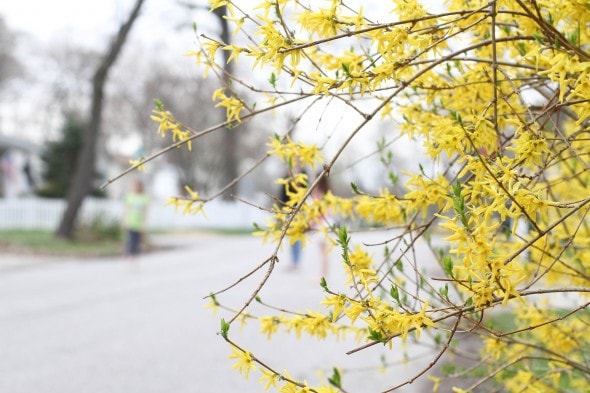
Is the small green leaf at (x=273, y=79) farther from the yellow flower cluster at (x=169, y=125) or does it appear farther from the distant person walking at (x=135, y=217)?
the distant person walking at (x=135, y=217)

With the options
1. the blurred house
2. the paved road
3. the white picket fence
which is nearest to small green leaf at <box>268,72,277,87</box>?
the paved road

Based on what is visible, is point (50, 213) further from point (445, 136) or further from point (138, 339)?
point (445, 136)

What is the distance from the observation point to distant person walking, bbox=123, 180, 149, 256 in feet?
35.8

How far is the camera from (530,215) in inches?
62.0

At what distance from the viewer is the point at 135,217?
36.0ft

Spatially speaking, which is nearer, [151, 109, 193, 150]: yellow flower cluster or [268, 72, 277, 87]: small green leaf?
[268, 72, 277, 87]: small green leaf

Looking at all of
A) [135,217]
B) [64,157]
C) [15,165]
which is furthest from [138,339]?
[15,165]

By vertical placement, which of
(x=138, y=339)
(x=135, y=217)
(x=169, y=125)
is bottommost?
(x=138, y=339)

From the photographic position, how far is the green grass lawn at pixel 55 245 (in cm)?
1365

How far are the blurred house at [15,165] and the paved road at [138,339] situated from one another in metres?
23.6

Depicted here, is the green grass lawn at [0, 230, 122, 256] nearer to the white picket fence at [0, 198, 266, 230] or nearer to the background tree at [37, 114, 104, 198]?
the white picket fence at [0, 198, 266, 230]

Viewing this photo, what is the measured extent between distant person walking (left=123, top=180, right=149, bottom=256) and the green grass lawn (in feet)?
10.2

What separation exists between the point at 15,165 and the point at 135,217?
25212 millimetres

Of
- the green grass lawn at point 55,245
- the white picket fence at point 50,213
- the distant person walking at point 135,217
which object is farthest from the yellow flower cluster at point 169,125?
the white picket fence at point 50,213
